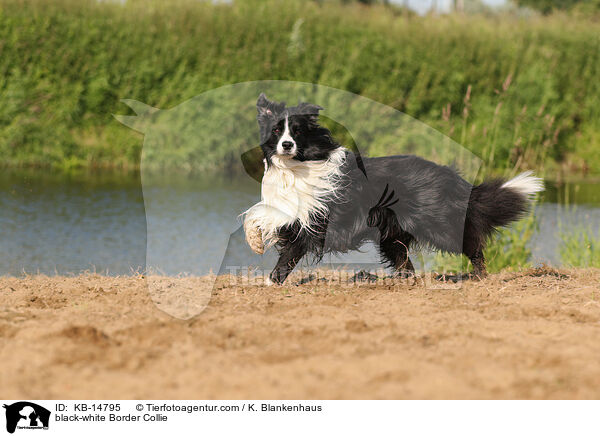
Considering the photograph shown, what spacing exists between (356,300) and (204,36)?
568 inches

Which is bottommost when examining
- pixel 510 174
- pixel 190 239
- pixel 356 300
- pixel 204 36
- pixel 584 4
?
pixel 190 239

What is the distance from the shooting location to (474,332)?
12.8 ft

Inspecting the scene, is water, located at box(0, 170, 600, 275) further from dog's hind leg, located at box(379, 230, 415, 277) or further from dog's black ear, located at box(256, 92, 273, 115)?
dog's black ear, located at box(256, 92, 273, 115)

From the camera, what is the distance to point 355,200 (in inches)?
227

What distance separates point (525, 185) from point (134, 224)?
20.1 ft

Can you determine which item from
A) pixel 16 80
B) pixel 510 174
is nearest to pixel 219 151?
pixel 16 80

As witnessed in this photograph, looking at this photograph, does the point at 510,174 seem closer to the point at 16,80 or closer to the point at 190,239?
the point at 190,239

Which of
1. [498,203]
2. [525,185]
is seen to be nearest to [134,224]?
[498,203]

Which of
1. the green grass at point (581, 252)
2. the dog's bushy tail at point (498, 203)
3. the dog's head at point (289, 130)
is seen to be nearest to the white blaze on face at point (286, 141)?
the dog's head at point (289, 130)

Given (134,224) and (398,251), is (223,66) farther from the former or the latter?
(398,251)

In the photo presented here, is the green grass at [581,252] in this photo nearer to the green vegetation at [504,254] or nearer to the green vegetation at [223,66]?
the green vegetation at [504,254]
